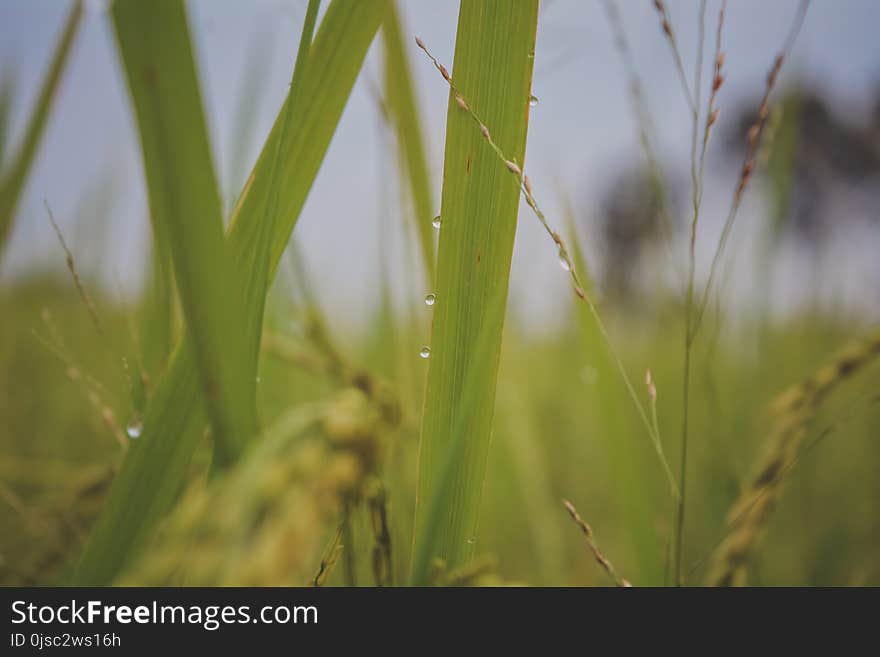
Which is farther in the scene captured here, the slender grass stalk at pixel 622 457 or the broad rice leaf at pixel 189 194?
the slender grass stalk at pixel 622 457

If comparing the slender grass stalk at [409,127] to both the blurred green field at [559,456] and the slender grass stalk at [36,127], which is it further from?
the slender grass stalk at [36,127]

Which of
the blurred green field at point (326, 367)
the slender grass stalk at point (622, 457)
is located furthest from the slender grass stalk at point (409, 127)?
the slender grass stalk at point (622, 457)

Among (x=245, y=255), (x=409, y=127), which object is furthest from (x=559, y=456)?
(x=245, y=255)

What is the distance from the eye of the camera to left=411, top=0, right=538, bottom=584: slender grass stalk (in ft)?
1.06

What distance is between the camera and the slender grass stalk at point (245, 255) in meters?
0.31

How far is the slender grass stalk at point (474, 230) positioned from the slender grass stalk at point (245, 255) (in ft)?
0.18

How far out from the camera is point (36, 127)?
1.87 feet

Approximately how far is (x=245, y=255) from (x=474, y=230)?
15 centimetres

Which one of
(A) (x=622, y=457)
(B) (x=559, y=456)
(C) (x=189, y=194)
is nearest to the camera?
(C) (x=189, y=194)

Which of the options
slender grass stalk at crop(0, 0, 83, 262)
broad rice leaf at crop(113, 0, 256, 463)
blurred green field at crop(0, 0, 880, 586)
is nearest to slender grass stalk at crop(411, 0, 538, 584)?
blurred green field at crop(0, 0, 880, 586)

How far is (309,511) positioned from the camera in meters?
0.19

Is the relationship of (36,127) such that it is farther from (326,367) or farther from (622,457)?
(622,457)

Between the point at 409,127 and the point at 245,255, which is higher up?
the point at 409,127

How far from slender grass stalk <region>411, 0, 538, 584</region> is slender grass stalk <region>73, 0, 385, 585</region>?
0.05 m
